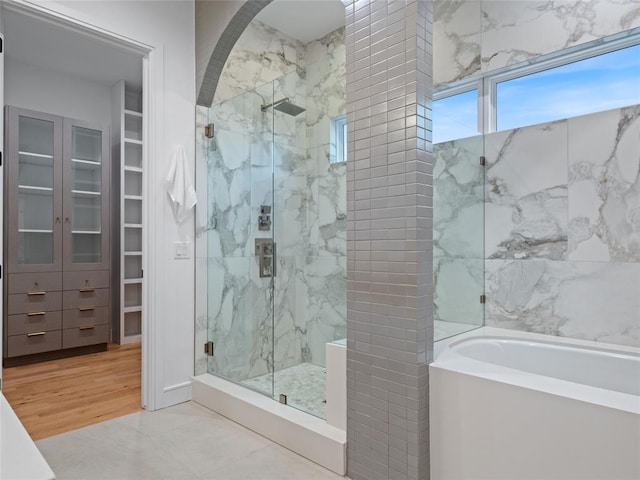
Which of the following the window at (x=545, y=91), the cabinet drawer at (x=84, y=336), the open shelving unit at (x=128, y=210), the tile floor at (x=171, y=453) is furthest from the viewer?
the open shelving unit at (x=128, y=210)

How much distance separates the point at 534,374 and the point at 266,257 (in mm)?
1626

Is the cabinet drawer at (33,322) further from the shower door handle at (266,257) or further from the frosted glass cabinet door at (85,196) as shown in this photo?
the shower door handle at (266,257)

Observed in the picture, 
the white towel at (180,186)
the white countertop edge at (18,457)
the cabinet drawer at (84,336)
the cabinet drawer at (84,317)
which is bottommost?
the cabinet drawer at (84,336)

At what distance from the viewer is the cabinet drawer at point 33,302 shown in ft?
11.9

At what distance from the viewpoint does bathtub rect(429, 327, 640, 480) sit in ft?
4.05

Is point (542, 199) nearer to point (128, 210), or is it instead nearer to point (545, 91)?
point (545, 91)

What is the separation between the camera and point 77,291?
158 inches

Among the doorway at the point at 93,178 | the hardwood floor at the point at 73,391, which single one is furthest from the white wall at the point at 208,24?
the hardwood floor at the point at 73,391

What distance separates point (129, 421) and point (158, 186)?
1.43 meters

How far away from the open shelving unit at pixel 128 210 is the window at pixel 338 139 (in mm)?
2446

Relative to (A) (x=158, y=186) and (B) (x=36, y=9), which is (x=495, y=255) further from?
(B) (x=36, y=9)

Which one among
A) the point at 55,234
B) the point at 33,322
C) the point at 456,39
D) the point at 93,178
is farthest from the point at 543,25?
the point at 33,322

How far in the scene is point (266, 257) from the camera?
268cm

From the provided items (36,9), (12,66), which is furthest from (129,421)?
(12,66)
